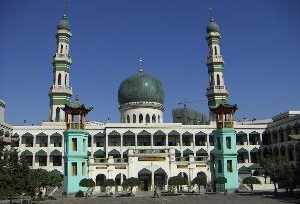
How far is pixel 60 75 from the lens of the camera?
259 feet

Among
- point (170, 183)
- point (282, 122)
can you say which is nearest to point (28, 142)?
point (170, 183)

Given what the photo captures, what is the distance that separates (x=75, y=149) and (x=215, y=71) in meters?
38.1

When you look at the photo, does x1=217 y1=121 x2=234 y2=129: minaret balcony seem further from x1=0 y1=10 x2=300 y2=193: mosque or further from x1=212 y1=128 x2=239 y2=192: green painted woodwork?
x1=0 y1=10 x2=300 y2=193: mosque

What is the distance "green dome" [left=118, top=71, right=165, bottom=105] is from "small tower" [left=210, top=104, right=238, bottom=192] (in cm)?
2549

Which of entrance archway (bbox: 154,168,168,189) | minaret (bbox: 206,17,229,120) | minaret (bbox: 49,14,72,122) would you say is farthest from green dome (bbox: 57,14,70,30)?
entrance archway (bbox: 154,168,168,189)

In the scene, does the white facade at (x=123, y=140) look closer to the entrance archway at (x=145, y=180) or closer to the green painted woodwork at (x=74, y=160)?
the entrance archway at (x=145, y=180)

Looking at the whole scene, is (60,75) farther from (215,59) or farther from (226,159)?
(226,159)

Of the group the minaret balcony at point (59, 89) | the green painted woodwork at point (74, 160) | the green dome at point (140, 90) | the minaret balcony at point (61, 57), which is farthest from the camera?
the minaret balcony at point (61, 57)

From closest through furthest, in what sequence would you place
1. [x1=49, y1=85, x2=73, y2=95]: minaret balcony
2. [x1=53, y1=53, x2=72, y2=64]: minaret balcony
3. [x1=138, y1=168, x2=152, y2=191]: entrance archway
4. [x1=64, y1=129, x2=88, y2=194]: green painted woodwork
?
[x1=64, y1=129, x2=88, y2=194]: green painted woodwork, [x1=138, y1=168, x2=152, y2=191]: entrance archway, [x1=49, y1=85, x2=73, y2=95]: minaret balcony, [x1=53, y1=53, x2=72, y2=64]: minaret balcony

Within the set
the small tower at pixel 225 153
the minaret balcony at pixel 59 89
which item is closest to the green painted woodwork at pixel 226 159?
the small tower at pixel 225 153

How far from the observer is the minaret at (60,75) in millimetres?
77688

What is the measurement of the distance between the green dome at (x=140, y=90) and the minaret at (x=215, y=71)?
891 centimetres

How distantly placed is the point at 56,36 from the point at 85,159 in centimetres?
3541

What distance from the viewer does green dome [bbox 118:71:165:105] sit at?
257 feet
